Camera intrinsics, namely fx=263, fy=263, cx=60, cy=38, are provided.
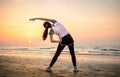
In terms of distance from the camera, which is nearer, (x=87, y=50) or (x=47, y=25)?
(x=47, y=25)

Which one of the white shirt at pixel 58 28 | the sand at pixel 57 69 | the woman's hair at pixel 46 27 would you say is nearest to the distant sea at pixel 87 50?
the sand at pixel 57 69

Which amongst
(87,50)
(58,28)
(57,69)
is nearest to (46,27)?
(58,28)

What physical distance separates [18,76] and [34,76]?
43 cm

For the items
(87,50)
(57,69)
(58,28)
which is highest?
(58,28)

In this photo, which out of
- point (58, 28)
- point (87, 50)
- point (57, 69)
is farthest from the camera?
point (87, 50)

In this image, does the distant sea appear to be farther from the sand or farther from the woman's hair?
the woman's hair

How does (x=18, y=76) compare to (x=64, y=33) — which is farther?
(x=64, y=33)

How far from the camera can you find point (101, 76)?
299 inches

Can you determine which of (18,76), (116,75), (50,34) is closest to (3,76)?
(18,76)

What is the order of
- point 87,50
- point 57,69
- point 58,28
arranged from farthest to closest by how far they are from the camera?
point 87,50 → point 57,69 → point 58,28

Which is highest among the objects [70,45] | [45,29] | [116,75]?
[45,29]

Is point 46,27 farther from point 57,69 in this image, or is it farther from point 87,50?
point 87,50

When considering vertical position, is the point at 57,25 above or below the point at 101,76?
above

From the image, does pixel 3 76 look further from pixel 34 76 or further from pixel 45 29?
pixel 45 29
